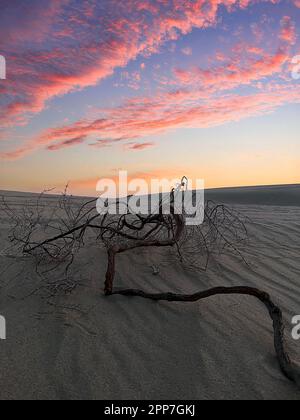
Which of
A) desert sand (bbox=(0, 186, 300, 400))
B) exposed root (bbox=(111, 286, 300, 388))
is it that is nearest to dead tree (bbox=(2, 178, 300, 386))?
exposed root (bbox=(111, 286, 300, 388))

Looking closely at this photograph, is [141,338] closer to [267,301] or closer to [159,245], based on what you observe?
[267,301]

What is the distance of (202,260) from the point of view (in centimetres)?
455

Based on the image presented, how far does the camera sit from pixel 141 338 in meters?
2.89

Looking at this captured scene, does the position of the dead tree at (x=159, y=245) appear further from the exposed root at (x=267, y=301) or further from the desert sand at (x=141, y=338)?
the desert sand at (x=141, y=338)

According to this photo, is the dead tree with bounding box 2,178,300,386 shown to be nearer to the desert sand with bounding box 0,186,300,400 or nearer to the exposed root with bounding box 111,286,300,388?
the exposed root with bounding box 111,286,300,388

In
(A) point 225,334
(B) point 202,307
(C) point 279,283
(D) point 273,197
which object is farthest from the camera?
(D) point 273,197

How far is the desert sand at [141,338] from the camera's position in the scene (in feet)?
7.73

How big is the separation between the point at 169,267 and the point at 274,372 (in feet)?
6.19

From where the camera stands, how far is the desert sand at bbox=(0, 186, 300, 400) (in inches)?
92.8

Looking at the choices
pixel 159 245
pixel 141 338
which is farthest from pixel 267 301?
pixel 159 245

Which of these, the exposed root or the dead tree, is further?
the dead tree

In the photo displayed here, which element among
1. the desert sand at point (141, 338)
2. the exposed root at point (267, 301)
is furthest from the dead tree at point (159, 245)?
the desert sand at point (141, 338)
